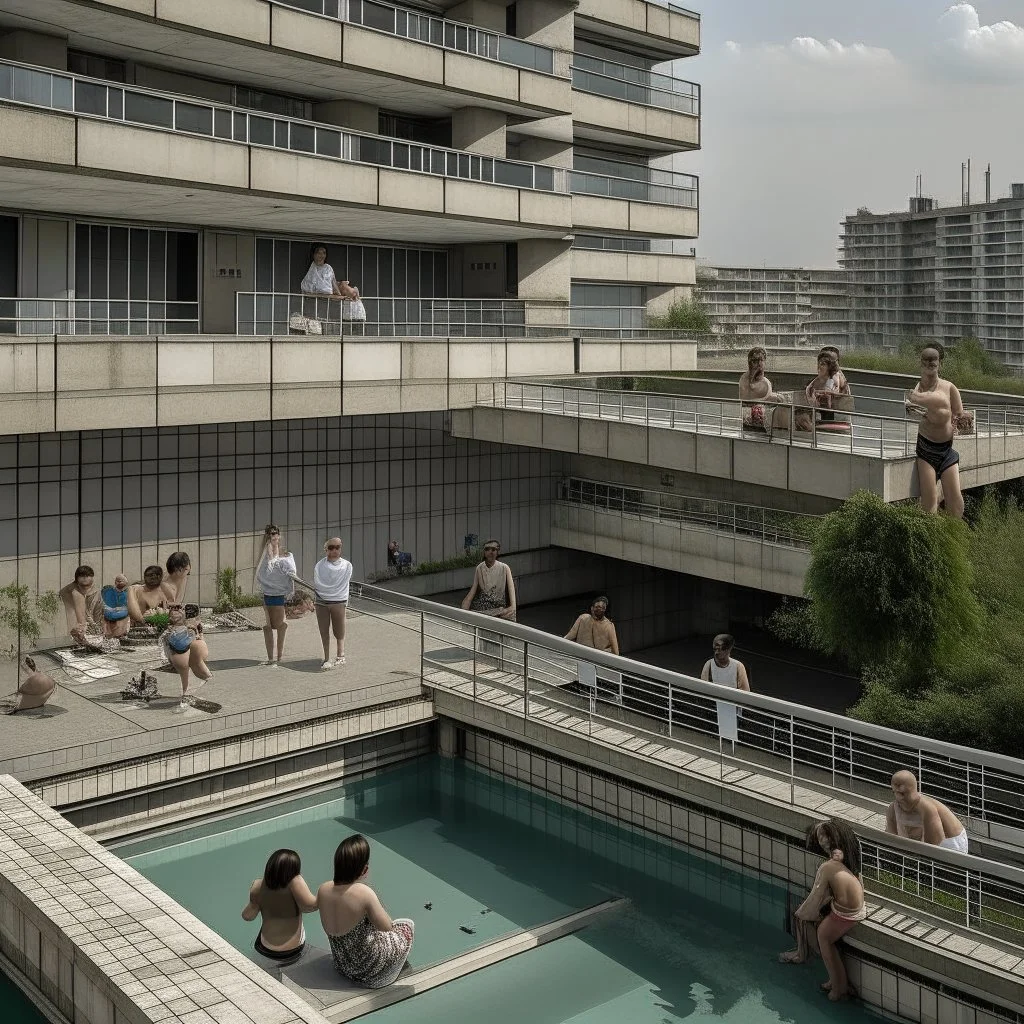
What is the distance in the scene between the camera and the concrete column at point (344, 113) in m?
27.5

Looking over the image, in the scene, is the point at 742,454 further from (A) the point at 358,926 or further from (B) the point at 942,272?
(B) the point at 942,272

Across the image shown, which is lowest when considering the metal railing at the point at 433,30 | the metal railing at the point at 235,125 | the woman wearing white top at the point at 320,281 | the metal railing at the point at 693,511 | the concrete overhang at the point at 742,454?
the metal railing at the point at 693,511

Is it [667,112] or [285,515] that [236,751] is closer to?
[285,515]

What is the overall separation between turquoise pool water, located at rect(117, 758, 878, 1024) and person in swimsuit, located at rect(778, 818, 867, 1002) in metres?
0.27

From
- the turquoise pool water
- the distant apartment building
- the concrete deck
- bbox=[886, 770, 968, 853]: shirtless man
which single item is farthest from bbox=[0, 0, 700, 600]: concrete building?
the distant apartment building

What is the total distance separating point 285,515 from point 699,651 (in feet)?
32.7

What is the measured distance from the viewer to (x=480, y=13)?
3008 cm

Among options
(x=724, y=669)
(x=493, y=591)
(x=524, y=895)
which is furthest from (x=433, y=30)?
(x=524, y=895)

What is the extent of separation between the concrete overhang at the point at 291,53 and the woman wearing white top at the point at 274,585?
967 centimetres

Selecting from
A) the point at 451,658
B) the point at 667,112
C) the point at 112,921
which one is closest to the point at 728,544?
the point at 451,658

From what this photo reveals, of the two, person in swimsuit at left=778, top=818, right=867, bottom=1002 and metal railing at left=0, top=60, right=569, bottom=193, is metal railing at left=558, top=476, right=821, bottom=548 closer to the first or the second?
metal railing at left=0, top=60, right=569, bottom=193

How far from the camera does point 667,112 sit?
3888cm

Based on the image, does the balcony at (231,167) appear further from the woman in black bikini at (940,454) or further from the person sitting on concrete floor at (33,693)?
the woman in black bikini at (940,454)

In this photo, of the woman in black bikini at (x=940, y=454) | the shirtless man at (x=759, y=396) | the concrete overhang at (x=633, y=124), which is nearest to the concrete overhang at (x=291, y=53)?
the concrete overhang at (x=633, y=124)
